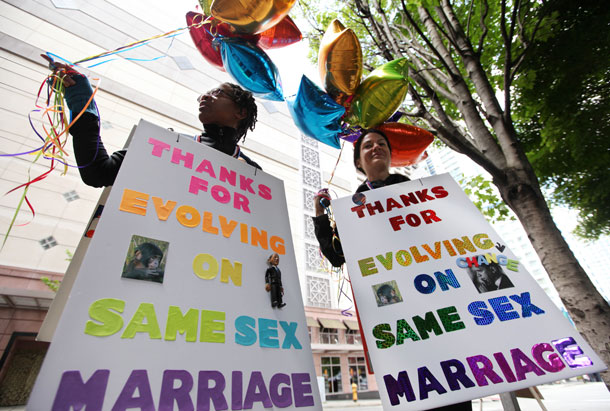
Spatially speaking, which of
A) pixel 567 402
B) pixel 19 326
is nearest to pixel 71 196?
pixel 19 326

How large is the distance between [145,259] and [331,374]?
1496cm

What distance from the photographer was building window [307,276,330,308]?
13140 millimetres

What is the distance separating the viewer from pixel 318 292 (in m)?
13.5

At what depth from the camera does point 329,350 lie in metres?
13.3

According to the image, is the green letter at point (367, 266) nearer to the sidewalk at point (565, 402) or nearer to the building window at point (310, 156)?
the sidewalk at point (565, 402)

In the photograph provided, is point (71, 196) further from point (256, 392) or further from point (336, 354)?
point (336, 354)

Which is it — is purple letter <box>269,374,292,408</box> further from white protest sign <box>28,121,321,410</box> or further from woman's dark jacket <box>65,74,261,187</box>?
woman's dark jacket <box>65,74,261,187</box>

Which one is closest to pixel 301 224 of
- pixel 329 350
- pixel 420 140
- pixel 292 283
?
pixel 329 350

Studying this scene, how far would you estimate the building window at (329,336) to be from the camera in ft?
43.3

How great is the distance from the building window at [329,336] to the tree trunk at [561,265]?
1300 centimetres

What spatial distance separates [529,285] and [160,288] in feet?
4.25

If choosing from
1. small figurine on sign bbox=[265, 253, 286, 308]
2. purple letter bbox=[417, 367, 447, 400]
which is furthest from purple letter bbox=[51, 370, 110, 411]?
purple letter bbox=[417, 367, 447, 400]

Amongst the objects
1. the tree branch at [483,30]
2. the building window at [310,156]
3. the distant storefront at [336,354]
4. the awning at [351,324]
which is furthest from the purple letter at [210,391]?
the building window at [310,156]

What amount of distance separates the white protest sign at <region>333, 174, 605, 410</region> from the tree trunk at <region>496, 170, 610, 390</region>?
2.67 ft
